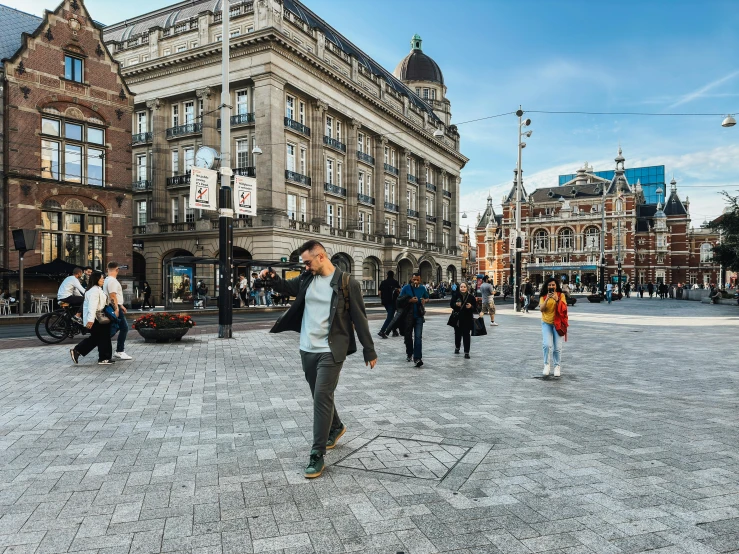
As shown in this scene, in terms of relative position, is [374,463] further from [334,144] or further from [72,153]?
[334,144]

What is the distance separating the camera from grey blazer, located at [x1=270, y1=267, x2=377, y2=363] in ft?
14.4

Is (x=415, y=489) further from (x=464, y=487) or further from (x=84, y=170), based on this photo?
(x=84, y=170)

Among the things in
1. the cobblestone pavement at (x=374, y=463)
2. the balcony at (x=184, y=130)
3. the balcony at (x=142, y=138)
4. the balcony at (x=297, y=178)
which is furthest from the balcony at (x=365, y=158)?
the cobblestone pavement at (x=374, y=463)

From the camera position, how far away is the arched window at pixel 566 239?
293ft

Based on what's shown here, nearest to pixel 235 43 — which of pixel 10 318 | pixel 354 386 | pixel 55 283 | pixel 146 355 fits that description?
pixel 55 283

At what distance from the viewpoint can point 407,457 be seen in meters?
4.53

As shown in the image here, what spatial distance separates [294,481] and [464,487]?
132 centimetres

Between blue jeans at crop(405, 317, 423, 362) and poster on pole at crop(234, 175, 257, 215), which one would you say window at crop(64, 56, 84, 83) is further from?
blue jeans at crop(405, 317, 423, 362)

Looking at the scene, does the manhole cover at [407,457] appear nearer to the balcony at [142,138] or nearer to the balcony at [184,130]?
the balcony at [184,130]

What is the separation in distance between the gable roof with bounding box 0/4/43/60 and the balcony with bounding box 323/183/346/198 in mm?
21070

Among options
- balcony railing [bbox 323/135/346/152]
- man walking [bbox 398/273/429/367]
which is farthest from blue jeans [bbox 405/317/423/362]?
balcony railing [bbox 323/135/346/152]

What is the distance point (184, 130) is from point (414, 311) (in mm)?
34755

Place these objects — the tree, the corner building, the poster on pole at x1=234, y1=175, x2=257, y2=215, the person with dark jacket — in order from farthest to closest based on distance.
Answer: the corner building < the tree < the poster on pole at x1=234, y1=175, x2=257, y2=215 < the person with dark jacket

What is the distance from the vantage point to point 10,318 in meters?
17.9
